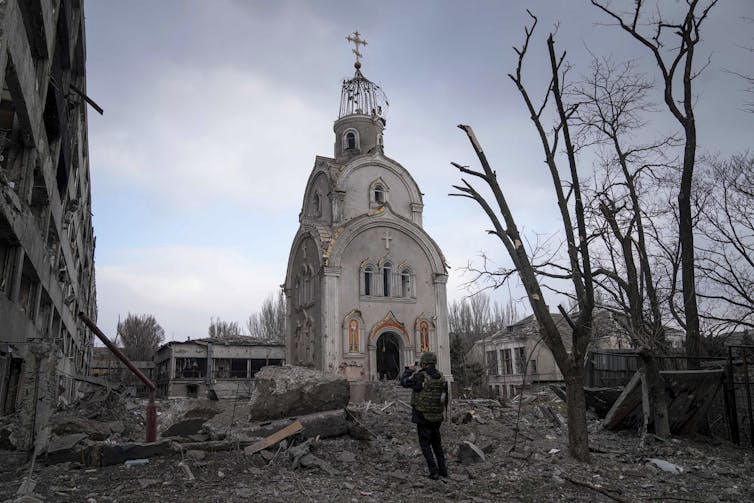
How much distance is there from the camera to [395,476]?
8141 millimetres

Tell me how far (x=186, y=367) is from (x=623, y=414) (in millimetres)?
31614

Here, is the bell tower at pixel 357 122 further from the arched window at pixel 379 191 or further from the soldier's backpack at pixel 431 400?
the soldier's backpack at pixel 431 400

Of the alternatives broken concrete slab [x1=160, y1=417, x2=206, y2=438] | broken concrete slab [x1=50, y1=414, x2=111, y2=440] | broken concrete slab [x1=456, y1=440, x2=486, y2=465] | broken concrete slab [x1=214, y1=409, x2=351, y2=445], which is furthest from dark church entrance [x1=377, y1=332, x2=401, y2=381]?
broken concrete slab [x1=456, y1=440, x2=486, y2=465]

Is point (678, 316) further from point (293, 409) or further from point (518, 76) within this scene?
point (293, 409)

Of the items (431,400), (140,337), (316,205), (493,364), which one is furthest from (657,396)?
(140,337)

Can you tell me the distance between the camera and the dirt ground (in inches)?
279

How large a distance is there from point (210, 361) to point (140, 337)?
33001 millimetres

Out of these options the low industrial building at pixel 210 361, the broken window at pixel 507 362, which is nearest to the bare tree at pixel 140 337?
the low industrial building at pixel 210 361

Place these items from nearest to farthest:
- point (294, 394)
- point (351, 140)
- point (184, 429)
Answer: point (184, 429)
point (294, 394)
point (351, 140)

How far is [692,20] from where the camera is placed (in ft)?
42.9

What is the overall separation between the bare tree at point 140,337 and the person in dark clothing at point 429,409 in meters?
58.1

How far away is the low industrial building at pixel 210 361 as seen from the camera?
36781 mm

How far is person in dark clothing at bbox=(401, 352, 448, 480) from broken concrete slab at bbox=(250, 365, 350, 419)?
3060 millimetres

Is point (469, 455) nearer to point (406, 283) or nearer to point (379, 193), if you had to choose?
point (406, 283)
